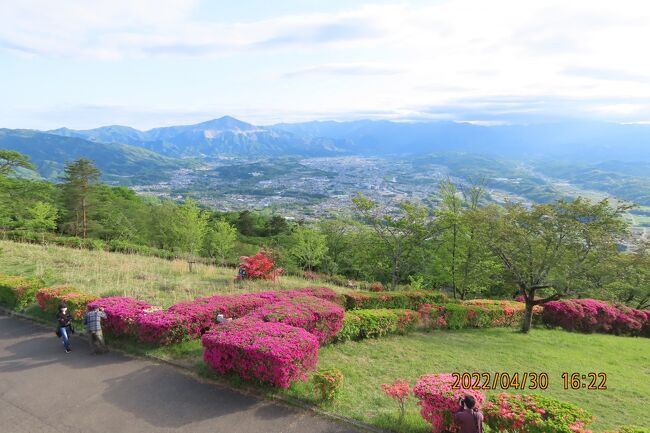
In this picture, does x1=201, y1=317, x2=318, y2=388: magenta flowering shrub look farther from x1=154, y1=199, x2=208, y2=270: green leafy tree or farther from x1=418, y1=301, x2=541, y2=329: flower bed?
x1=154, y1=199, x2=208, y2=270: green leafy tree

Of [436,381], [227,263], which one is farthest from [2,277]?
[436,381]

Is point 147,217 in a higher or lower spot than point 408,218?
lower

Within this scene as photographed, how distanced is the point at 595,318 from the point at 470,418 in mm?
21537

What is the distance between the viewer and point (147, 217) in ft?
168

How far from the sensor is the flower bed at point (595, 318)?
22.2 m

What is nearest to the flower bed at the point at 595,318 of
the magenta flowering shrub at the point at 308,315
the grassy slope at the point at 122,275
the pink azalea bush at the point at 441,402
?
the grassy slope at the point at 122,275

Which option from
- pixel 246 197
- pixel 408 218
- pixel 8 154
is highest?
pixel 8 154

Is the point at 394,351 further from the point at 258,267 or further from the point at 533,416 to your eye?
the point at 258,267

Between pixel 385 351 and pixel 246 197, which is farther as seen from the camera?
pixel 246 197

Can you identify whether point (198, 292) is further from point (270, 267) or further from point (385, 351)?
point (385, 351)

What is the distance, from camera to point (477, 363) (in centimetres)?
1338

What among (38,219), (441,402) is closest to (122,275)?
(441,402)

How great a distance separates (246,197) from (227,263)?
159m

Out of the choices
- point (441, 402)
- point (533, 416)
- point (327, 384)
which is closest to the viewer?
point (533, 416)
